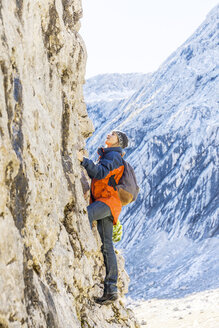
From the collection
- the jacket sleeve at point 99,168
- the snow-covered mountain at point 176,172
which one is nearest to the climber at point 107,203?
the jacket sleeve at point 99,168

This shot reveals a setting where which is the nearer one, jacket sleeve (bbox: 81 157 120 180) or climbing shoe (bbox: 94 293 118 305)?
jacket sleeve (bbox: 81 157 120 180)

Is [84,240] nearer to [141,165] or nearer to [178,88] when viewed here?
[141,165]

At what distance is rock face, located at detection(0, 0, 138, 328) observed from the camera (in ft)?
10.8

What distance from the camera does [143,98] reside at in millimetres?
46438

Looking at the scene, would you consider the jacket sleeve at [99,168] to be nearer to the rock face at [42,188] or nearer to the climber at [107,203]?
the climber at [107,203]

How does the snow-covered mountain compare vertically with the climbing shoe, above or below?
below

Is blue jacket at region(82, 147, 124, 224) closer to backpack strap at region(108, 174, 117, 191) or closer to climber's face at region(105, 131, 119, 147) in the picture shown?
backpack strap at region(108, 174, 117, 191)

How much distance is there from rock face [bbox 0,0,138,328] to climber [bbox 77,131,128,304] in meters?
0.14

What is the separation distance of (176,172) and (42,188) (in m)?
32.3

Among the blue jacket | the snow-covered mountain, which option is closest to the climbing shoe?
the blue jacket

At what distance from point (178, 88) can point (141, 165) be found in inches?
382

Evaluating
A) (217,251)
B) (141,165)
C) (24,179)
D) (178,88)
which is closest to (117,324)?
(24,179)

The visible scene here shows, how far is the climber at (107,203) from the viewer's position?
17.5 feet

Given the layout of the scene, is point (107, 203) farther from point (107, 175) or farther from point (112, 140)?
point (112, 140)
